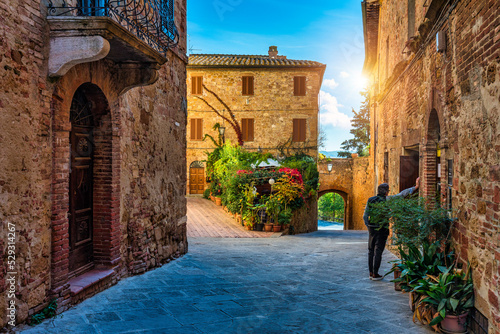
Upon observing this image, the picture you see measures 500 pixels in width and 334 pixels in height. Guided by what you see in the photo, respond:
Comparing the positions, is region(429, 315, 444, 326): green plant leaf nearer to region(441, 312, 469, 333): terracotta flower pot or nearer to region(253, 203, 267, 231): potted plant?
region(441, 312, 469, 333): terracotta flower pot

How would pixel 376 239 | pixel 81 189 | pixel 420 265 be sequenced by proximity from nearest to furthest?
1. pixel 420 265
2. pixel 81 189
3. pixel 376 239

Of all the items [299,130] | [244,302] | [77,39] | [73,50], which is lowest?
[244,302]

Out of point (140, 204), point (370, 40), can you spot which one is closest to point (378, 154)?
point (370, 40)

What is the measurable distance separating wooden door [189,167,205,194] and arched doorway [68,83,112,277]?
16795 millimetres

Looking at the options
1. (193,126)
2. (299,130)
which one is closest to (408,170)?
(299,130)

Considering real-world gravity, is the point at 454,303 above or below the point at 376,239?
below

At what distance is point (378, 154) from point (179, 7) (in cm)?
899

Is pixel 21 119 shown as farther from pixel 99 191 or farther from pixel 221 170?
pixel 221 170

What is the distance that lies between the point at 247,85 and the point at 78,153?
58.8ft

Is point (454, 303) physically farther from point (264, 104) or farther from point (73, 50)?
point (264, 104)

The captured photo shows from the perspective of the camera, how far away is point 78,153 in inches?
194

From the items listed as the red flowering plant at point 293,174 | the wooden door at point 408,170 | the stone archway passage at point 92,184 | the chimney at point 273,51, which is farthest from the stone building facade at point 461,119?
the chimney at point 273,51

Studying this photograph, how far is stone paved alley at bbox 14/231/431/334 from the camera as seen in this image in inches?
154

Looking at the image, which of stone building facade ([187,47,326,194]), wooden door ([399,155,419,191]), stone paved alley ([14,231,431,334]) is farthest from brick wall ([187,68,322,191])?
stone paved alley ([14,231,431,334])
